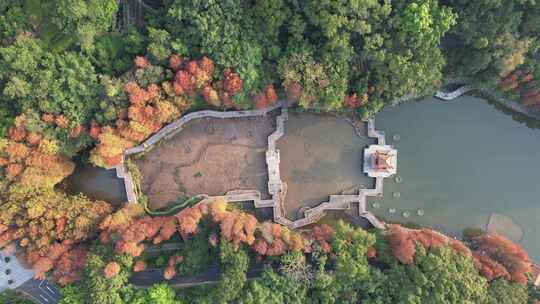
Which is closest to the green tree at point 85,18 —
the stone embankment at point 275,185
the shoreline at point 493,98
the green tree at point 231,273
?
the stone embankment at point 275,185

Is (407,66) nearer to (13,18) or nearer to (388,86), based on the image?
(388,86)

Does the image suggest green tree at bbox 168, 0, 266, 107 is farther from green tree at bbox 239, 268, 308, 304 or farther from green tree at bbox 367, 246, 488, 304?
green tree at bbox 367, 246, 488, 304

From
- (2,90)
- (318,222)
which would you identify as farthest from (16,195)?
(318,222)

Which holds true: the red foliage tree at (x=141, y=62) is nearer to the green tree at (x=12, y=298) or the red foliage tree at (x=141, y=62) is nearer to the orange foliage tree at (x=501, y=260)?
the green tree at (x=12, y=298)

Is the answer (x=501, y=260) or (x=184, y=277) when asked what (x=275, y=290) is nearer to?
(x=184, y=277)

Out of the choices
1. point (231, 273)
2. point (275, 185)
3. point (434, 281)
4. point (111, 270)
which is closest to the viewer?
point (111, 270)

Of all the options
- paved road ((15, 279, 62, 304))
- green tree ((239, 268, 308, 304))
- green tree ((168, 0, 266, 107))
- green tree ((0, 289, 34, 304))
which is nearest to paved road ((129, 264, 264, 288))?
green tree ((239, 268, 308, 304))

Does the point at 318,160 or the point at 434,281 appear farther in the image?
the point at 318,160

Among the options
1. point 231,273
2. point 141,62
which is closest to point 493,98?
point 231,273
